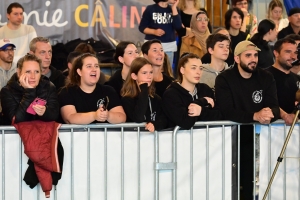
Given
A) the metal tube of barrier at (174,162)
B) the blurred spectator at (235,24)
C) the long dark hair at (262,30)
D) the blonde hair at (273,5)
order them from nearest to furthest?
1. the metal tube of barrier at (174,162)
2. the long dark hair at (262,30)
3. the blurred spectator at (235,24)
4. the blonde hair at (273,5)

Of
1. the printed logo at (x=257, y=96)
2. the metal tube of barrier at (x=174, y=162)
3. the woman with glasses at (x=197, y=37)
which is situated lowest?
the metal tube of barrier at (x=174, y=162)

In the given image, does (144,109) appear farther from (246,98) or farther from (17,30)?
Result: (17,30)

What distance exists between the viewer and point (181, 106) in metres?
9.12

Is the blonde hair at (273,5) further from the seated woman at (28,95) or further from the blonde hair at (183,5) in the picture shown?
the seated woman at (28,95)

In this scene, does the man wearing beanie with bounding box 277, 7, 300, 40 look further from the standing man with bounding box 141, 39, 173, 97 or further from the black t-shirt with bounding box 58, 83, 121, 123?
the black t-shirt with bounding box 58, 83, 121, 123

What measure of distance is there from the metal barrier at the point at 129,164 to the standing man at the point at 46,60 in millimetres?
2225

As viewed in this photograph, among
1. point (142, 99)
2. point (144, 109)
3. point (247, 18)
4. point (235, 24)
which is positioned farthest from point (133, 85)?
point (247, 18)

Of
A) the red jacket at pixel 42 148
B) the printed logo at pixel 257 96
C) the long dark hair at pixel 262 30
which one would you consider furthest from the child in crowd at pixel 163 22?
the red jacket at pixel 42 148

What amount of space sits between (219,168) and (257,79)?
127 centimetres

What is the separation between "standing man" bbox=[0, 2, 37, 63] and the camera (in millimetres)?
12641

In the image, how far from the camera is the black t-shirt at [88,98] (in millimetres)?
9031

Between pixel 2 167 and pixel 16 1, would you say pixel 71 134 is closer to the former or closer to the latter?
pixel 2 167

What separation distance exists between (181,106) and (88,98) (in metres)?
1.06

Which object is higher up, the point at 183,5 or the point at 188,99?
the point at 183,5
